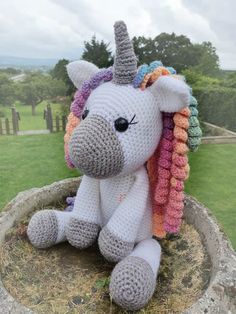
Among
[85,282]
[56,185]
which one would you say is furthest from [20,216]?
[85,282]

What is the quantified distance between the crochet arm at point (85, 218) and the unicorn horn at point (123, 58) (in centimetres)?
26

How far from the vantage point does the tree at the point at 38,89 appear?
265 cm

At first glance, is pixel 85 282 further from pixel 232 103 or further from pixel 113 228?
pixel 232 103

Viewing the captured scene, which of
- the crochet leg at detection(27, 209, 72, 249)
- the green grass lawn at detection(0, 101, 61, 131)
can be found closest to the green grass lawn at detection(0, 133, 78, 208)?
the green grass lawn at detection(0, 101, 61, 131)

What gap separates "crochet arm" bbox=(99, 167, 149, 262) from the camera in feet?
2.57

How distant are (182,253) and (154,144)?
0.30 metres

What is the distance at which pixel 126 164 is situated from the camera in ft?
2.45

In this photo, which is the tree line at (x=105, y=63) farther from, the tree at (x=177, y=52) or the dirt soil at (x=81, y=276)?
the dirt soil at (x=81, y=276)

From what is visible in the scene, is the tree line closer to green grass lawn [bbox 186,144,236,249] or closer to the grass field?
the grass field

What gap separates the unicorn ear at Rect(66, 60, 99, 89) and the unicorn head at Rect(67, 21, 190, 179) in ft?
0.18

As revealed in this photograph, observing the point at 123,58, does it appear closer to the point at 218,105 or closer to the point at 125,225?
the point at 125,225

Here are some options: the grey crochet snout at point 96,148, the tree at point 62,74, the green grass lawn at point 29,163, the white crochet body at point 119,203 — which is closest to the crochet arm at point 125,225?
the white crochet body at point 119,203

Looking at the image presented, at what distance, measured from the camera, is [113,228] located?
2.59 feet

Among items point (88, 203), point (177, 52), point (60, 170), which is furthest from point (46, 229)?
point (177, 52)
